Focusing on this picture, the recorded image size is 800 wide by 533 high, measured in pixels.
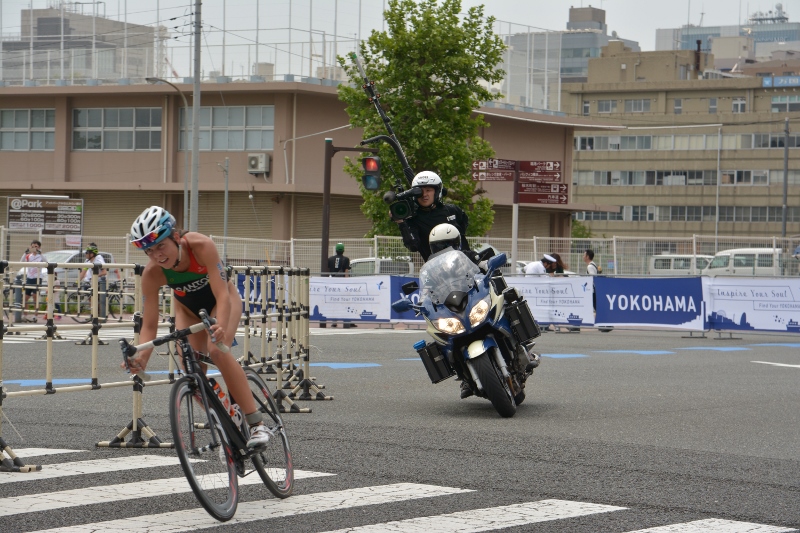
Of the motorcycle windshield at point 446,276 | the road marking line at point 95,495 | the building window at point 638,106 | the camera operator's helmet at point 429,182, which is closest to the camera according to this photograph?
the road marking line at point 95,495

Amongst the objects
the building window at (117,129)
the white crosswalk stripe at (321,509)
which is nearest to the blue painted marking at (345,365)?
the white crosswalk stripe at (321,509)

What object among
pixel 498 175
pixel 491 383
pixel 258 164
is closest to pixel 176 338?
pixel 491 383

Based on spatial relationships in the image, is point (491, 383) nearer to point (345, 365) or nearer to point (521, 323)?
point (521, 323)

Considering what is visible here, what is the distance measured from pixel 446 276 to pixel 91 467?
4078 mm

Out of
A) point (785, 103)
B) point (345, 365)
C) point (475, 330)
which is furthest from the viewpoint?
point (785, 103)

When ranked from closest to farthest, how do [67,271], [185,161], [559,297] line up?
[67,271], [559,297], [185,161]

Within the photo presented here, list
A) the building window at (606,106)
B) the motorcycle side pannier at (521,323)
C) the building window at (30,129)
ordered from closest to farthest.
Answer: the motorcycle side pannier at (521,323), the building window at (30,129), the building window at (606,106)

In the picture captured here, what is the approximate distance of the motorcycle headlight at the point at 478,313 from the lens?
10.8 m

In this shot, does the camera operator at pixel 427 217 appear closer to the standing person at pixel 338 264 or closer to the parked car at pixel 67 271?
the parked car at pixel 67 271

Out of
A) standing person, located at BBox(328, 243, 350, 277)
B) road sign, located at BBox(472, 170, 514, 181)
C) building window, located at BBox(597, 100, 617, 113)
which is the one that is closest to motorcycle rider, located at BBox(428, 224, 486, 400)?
standing person, located at BBox(328, 243, 350, 277)

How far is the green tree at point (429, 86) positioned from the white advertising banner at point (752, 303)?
606 inches

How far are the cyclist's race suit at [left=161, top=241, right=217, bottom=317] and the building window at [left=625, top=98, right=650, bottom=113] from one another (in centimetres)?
10480

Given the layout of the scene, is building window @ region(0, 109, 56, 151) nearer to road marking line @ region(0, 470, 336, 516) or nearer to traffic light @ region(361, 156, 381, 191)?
traffic light @ region(361, 156, 381, 191)

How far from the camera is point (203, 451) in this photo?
631 centimetres
